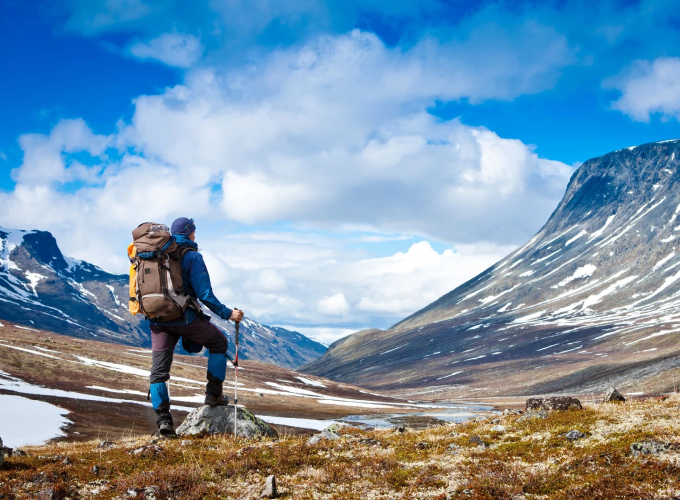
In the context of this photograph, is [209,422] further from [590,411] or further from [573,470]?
[590,411]

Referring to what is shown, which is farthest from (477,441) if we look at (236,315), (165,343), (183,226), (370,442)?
(183,226)

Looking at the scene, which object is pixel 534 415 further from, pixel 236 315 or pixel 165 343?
pixel 165 343

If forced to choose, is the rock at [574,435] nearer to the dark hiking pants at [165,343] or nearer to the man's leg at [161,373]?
the dark hiking pants at [165,343]

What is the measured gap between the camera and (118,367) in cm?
8875

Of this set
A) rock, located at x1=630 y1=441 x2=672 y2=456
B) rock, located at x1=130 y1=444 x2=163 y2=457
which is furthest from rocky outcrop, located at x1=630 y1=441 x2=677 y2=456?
rock, located at x1=130 y1=444 x2=163 y2=457

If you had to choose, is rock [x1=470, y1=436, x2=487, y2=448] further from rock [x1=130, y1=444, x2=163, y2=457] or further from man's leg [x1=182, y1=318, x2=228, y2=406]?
rock [x1=130, y1=444, x2=163, y2=457]

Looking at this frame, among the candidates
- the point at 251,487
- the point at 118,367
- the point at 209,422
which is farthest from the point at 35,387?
the point at 251,487

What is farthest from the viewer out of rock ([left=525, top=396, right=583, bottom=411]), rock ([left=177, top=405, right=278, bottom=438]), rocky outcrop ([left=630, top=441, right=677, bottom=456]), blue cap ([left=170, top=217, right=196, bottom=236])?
rock ([left=525, top=396, right=583, bottom=411])

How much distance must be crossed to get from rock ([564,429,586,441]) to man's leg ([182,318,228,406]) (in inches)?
302

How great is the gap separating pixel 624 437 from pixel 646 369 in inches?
4915

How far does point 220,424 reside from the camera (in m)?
14.5

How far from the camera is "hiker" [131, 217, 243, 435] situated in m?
12.1

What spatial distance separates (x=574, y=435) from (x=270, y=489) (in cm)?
669

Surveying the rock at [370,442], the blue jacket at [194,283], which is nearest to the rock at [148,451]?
the blue jacket at [194,283]
